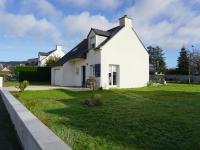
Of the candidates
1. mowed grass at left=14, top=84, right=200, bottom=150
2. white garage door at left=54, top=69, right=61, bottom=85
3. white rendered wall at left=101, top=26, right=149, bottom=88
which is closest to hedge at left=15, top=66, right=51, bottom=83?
white garage door at left=54, top=69, right=61, bottom=85

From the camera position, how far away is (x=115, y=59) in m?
24.2

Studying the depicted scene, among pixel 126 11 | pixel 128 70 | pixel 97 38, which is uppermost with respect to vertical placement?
pixel 126 11

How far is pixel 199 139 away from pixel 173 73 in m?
50.3

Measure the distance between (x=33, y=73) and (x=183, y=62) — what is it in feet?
105

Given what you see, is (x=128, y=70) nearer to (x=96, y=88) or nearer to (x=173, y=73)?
(x=96, y=88)

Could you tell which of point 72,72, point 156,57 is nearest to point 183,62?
point 156,57

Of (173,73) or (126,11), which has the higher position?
(126,11)

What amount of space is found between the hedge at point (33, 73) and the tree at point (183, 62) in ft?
91.3

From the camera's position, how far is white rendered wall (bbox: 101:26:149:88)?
23.6m

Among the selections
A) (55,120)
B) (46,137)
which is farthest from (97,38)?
(46,137)

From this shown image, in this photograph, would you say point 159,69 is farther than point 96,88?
Yes

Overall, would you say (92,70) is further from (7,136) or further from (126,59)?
(7,136)

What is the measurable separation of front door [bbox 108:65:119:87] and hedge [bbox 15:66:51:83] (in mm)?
15965

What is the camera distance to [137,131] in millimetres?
6617
